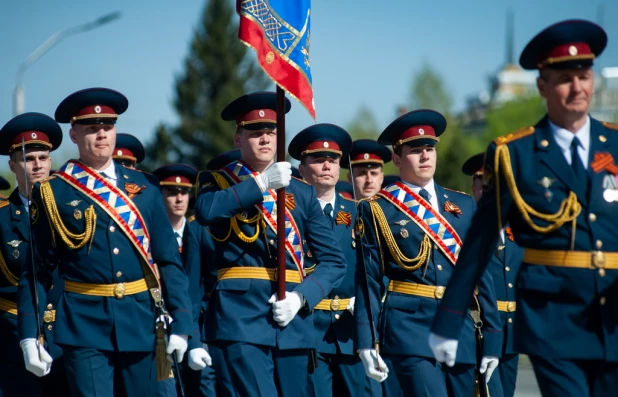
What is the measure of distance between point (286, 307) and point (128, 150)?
14.0 ft

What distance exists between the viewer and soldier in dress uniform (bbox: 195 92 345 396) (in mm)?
7578

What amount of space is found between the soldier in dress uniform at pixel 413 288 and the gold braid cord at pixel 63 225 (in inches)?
73.6

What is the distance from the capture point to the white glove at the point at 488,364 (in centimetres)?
800

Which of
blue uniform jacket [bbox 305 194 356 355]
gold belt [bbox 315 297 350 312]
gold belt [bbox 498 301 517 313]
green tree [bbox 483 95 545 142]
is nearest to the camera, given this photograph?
blue uniform jacket [bbox 305 194 356 355]

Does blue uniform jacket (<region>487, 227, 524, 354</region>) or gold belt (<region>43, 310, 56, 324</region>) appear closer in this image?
gold belt (<region>43, 310, 56, 324</region>)

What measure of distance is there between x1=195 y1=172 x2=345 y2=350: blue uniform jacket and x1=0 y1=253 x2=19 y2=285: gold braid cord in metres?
1.92

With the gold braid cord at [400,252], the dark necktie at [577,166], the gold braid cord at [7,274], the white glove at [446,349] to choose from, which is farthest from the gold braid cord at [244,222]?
the dark necktie at [577,166]

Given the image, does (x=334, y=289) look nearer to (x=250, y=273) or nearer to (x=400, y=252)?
(x=400, y=252)

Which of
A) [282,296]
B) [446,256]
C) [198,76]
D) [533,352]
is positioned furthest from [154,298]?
[198,76]

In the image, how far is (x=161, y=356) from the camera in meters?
7.38

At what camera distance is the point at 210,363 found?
332 inches

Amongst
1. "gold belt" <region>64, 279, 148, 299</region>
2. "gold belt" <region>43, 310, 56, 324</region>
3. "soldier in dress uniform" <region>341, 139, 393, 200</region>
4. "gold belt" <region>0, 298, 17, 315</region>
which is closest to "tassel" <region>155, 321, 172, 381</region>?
"gold belt" <region>64, 279, 148, 299</region>

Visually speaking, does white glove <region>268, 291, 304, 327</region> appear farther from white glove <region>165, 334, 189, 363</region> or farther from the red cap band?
the red cap band

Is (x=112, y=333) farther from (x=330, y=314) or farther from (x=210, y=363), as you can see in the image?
(x=330, y=314)
